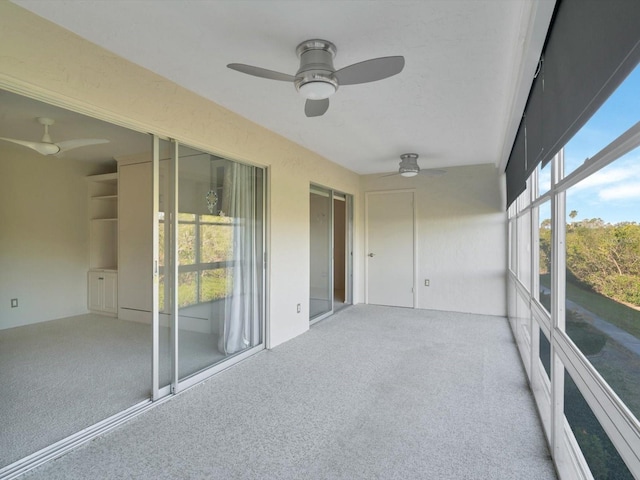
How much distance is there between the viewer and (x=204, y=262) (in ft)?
9.70

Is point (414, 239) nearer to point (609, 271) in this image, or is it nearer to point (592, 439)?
point (592, 439)

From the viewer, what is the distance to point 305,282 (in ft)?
14.3

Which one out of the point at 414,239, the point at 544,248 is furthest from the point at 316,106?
the point at 414,239

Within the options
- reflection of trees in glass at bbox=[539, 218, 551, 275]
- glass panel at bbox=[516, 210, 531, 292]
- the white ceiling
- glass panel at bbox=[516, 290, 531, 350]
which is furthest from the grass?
glass panel at bbox=[516, 210, 531, 292]

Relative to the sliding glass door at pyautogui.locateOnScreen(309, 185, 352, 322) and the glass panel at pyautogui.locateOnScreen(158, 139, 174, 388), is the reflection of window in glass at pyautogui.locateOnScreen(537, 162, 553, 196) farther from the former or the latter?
the sliding glass door at pyautogui.locateOnScreen(309, 185, 352, 322)

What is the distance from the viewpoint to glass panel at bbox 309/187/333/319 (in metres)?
4.76

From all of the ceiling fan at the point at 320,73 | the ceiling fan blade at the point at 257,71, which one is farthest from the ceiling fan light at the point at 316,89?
the ceiling fan blade at the point at 257,71

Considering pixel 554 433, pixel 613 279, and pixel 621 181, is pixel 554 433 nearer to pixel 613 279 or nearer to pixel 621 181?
pixel 613 279

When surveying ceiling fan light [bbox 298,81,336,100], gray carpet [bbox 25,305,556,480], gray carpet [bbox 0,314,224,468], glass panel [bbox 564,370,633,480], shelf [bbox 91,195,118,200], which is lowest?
gray carpet [bbox 25,305,556,480]

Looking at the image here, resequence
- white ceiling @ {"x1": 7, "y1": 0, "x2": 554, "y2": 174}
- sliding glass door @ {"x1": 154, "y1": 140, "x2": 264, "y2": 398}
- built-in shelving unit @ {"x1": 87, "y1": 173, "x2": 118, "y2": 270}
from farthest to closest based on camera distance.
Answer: built-in shelving unit @ {"x1": 87, "y1": 173, "x2": 118, "y2": 270} < sliding glass door @ {"x1": 154, "y1": 140, "x2": 264, "y2": 398} < white ceiling @ {"x1": 7, "y1": 0, "x2": 554, "y2": 174}

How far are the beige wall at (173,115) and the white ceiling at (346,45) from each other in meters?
0.10

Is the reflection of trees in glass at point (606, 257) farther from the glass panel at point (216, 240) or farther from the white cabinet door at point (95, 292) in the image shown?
the white cabinet door at point (95, 292)

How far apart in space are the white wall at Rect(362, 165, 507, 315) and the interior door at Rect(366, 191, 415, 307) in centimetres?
18

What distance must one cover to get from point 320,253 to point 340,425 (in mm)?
3016
